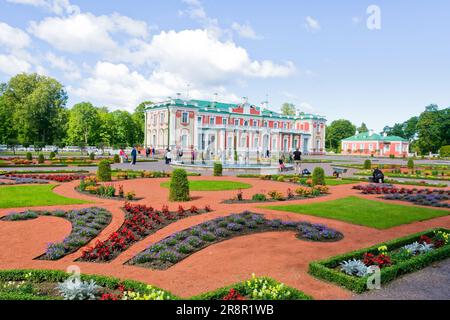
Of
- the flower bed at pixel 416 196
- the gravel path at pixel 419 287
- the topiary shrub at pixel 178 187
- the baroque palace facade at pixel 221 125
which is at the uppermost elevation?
the baroque palace facade at pixel 221 125

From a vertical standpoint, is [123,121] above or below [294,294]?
above

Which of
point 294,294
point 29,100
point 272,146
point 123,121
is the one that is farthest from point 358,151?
point 294,294

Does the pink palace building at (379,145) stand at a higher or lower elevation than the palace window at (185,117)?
lower

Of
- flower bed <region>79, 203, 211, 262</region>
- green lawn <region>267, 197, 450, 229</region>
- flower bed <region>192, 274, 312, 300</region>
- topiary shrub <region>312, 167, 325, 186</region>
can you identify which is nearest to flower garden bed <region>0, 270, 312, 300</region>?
flower bed <region>192, 274, 312, 300</region>

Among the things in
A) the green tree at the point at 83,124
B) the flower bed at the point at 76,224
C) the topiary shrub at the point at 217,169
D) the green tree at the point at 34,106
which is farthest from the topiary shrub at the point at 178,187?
the green tree at the point at 83,124

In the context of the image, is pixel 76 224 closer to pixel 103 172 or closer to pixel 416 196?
pixel 103 172

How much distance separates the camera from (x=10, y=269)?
20.6 ft

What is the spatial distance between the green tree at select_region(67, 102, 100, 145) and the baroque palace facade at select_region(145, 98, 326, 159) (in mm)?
9836

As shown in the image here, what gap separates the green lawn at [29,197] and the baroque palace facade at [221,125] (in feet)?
106

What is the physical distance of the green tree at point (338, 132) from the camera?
96.0 meters

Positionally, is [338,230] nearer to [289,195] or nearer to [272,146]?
[289,195]

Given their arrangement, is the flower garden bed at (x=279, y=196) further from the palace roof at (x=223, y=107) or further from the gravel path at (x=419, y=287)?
the palace roof at (x=223, y=107)

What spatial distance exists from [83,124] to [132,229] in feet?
191

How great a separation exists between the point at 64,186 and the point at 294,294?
14681mm
